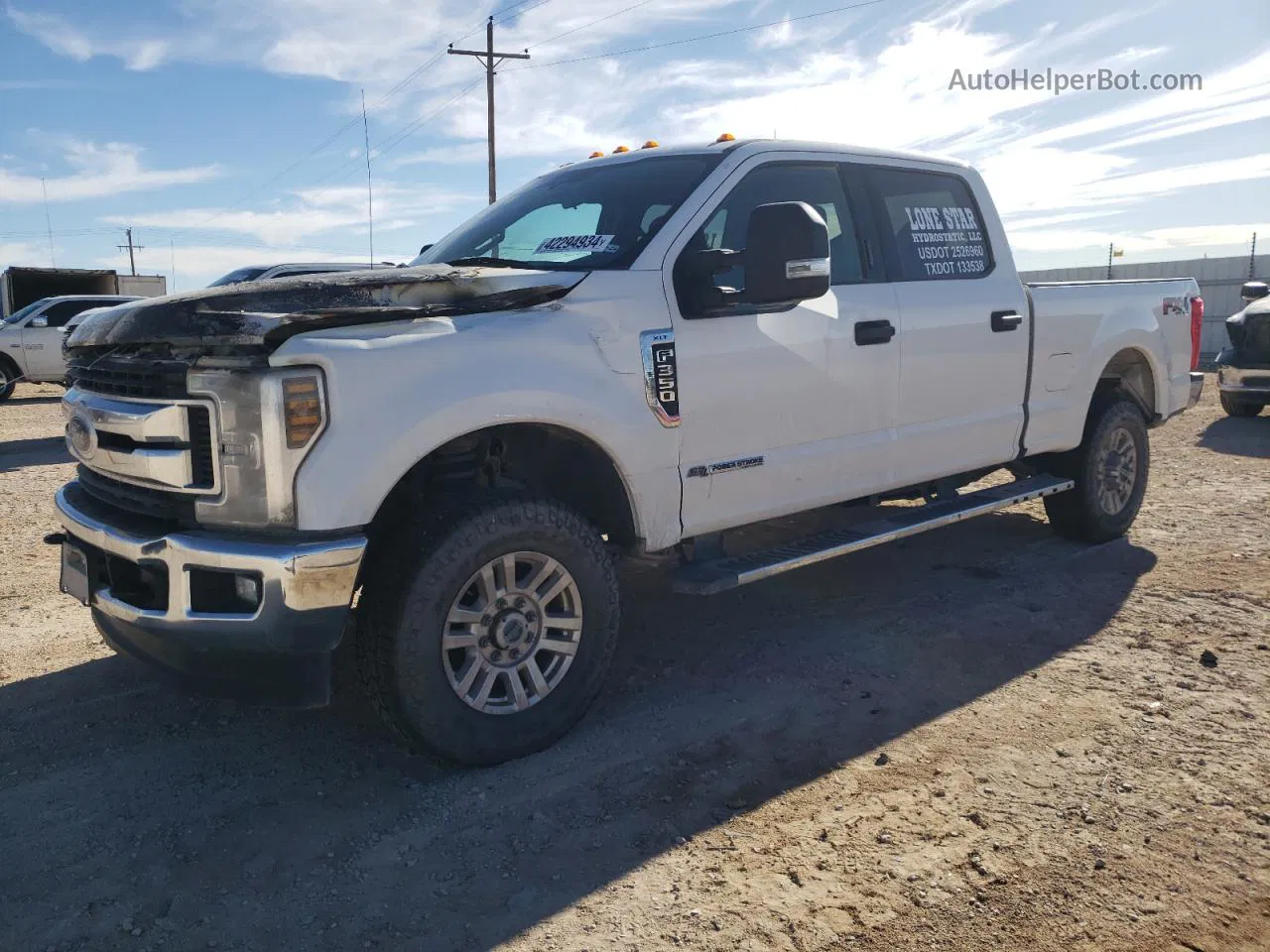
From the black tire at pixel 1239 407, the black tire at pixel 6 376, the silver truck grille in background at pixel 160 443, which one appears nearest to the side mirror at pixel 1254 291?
the black tire at pixel 1239 407

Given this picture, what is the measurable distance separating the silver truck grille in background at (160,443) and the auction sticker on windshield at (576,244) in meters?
1.58

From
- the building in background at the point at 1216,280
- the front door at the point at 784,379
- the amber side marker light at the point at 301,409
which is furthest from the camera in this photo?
the building in background at the point at 1216,280

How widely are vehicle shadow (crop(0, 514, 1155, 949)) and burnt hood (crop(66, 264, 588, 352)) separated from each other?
1190mm

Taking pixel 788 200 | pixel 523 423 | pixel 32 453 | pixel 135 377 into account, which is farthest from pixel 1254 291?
pixel 32 453

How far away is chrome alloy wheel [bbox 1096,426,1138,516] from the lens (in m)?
5.91

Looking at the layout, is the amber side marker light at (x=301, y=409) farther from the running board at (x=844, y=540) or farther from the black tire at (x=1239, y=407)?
the black tire at (x=1239, y=407)

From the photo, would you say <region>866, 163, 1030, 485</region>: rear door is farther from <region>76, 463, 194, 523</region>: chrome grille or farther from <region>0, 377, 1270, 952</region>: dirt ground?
<region>76, 463, 194, 523</region>: chrome grille

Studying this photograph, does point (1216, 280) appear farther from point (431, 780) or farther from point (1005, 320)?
point (431, 780)

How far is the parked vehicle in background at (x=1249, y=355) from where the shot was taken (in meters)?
10.7

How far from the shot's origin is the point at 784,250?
3.60 meters

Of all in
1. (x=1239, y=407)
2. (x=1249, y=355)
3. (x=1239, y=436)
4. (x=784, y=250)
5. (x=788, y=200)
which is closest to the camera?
(x=784, y=250)

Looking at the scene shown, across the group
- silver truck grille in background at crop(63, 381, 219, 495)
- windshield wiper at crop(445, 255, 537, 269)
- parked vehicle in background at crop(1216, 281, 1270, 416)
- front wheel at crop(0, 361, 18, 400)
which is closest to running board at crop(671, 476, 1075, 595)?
windshield wiper at crop(445, 255, 537, 269)

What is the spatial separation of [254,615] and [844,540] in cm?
253

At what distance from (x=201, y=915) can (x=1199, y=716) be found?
334 cm
